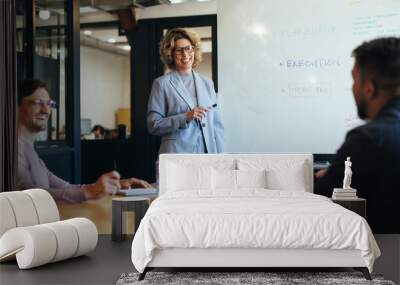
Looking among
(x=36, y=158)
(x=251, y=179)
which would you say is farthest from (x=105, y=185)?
(x=251, y=179)

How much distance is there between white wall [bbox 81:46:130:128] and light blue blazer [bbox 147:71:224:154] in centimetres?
38

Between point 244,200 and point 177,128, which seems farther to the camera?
point 177,128

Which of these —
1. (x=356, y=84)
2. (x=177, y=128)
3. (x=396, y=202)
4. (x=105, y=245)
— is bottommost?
(x=105, y=245)

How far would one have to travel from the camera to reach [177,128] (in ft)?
21.4

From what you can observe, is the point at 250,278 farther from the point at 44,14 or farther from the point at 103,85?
the point at 44,14

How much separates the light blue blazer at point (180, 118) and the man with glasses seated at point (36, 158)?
2.90 feet

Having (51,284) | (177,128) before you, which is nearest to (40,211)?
(51,284)

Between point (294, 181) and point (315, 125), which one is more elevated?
point (315, 125)

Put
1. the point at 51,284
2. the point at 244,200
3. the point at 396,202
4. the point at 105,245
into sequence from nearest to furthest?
1. the point at 51,284
2. the point at 244,200
3. the point at 105,245
4. the point at 396,202

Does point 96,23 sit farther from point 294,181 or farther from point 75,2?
point 294,181

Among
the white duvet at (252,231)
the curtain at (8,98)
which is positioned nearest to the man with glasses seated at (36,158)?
the curtain at (8,98)

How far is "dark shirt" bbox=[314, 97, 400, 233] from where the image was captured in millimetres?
6262

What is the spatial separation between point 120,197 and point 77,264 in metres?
1.57

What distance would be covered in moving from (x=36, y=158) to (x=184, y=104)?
6.03 feet
